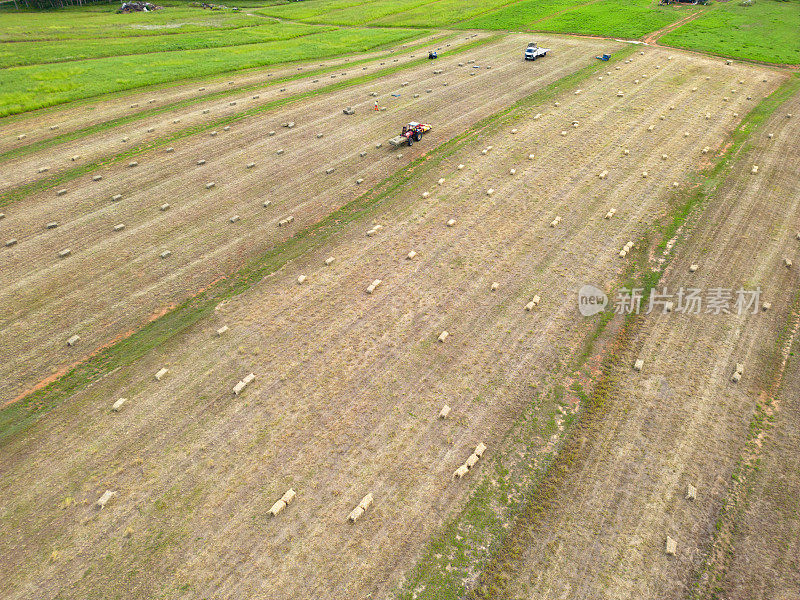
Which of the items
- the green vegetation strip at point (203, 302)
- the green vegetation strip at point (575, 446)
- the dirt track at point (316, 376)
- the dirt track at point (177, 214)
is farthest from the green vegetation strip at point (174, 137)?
the green vegetation strip at point (575, 446)

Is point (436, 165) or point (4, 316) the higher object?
point (436, 165)

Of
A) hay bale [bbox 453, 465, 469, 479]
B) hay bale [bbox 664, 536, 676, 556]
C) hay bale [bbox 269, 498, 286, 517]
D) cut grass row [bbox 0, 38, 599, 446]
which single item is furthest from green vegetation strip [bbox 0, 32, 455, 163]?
hay bale [bbox 664, 536, 676, 556]

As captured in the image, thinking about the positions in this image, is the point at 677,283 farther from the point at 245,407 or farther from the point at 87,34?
the point at 87,34

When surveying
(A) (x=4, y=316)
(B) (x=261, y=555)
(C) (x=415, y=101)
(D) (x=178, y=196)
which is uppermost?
(C) (x=415, y=101)

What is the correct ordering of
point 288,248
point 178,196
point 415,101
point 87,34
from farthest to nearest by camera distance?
1. point 87,34
2. point 415,101
3. point 178,196
4. point 288,248

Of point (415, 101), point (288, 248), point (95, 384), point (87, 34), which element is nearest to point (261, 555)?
point (95, 384)
